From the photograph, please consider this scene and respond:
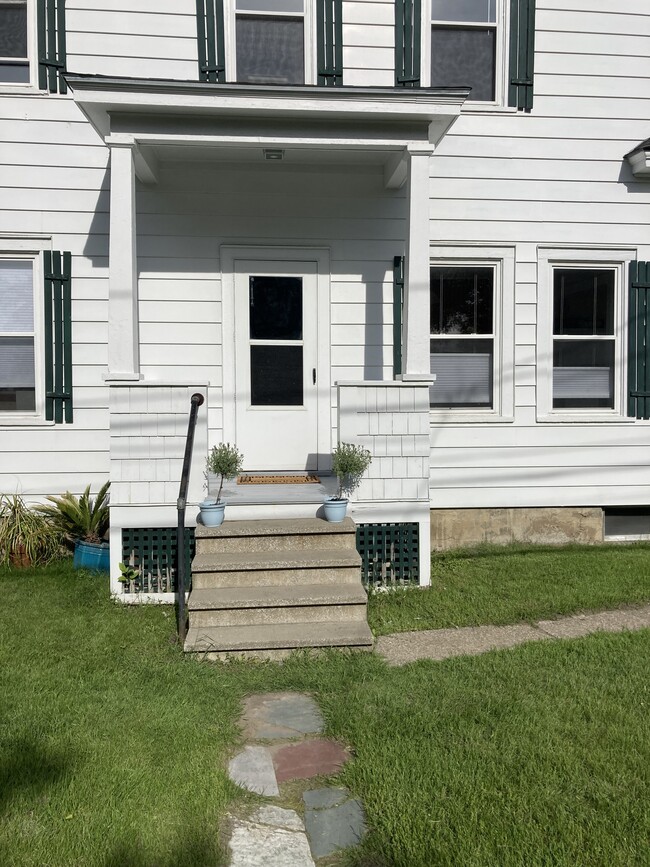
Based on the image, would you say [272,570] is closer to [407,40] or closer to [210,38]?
[210,38]

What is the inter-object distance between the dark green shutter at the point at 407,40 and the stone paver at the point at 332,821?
6108mm

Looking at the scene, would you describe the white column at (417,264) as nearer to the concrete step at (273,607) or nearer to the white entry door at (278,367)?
the white entry door at (278,367)

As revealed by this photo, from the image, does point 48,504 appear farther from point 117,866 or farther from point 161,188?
point 117,866

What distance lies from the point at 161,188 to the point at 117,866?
5608 mm

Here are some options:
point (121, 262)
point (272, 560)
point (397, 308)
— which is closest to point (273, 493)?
point (272, 560)

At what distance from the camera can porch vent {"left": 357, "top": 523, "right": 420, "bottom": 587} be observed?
18.2 ft

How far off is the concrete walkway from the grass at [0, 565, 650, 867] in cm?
19

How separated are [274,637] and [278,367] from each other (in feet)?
10.2

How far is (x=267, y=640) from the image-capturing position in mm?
4172

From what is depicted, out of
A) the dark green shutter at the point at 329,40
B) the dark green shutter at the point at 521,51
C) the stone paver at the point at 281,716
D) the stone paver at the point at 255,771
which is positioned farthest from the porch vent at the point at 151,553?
the dark green shutter at the point at 521,51

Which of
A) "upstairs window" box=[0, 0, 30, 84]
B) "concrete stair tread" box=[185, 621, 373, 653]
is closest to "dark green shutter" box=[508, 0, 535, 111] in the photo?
"upstairs window" box=[0, 0, 30, 84]

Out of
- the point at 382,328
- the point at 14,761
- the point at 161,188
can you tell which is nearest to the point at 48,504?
the point at 161,188

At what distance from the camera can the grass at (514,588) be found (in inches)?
194

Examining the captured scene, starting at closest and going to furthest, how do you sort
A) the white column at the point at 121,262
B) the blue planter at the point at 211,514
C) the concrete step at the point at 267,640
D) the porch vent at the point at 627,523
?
the concrete step at the point at 267,640 → the blue planter at the point at 211,514 → the white column at the point at 121,262 → the porch vent at the point at 627,523
